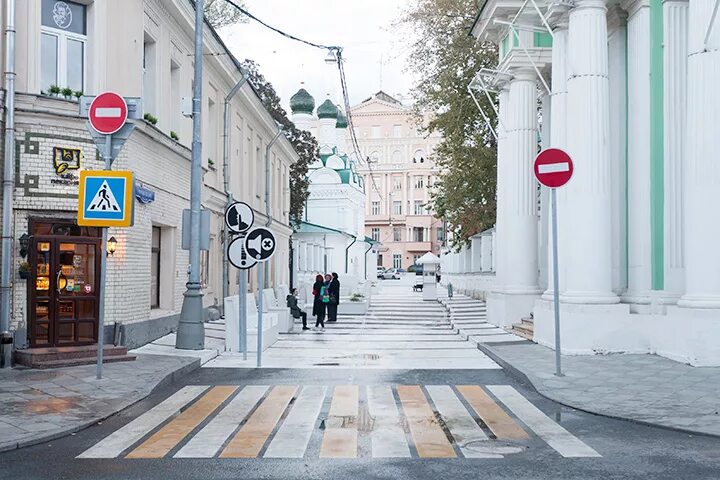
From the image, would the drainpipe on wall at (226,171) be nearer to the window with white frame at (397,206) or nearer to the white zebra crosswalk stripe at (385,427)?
the white zebra crosswalk stripe at (385,427)

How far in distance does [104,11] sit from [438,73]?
58.2 feet

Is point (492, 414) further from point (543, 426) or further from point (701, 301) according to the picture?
point (701, 301)

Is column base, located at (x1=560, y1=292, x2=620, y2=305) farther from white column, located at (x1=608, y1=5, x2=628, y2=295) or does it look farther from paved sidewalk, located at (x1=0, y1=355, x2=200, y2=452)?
paved sidewalk, located at (x1=0, y1=355, x2=200, y2=452)

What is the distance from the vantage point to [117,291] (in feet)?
48.7

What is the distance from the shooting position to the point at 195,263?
51.4 feet

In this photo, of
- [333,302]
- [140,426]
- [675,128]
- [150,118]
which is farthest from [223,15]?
[140,426]

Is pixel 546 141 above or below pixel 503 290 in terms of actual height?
above

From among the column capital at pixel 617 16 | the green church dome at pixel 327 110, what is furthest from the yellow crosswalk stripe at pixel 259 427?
the green church dome at pixel 327 110

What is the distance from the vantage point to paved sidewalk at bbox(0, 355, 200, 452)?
8062 mm

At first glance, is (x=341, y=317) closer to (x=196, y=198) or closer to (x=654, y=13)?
(x=196, y=198)

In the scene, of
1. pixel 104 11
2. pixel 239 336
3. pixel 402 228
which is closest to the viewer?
pixel 104 11

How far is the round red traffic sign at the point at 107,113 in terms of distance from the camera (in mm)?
11227

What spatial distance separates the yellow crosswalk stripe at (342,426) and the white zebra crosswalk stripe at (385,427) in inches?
7.0

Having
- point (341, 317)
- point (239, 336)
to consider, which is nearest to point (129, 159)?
point (239, 336)
